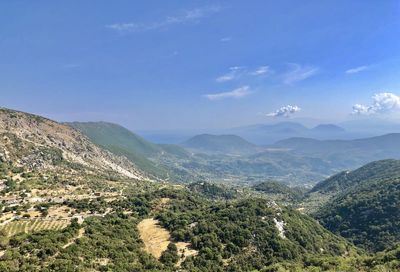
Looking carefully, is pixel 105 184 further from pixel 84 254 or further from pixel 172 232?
pixel 84 254

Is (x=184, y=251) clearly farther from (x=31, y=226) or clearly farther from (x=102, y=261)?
(x=31, y=226)

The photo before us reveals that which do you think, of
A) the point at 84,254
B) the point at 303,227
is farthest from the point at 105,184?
the point at 84,254

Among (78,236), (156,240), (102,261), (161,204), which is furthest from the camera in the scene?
(161,204)

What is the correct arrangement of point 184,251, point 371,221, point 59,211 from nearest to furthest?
1. point 184,251
2. point 59,211
3. point 371,221

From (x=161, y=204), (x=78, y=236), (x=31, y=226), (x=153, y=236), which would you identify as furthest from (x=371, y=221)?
(x=31, y=226)

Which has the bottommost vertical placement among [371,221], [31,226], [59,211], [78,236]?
[371,221]

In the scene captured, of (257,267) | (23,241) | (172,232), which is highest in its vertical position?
(23,241)

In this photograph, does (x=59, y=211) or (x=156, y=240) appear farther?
(x=59, y=211)
